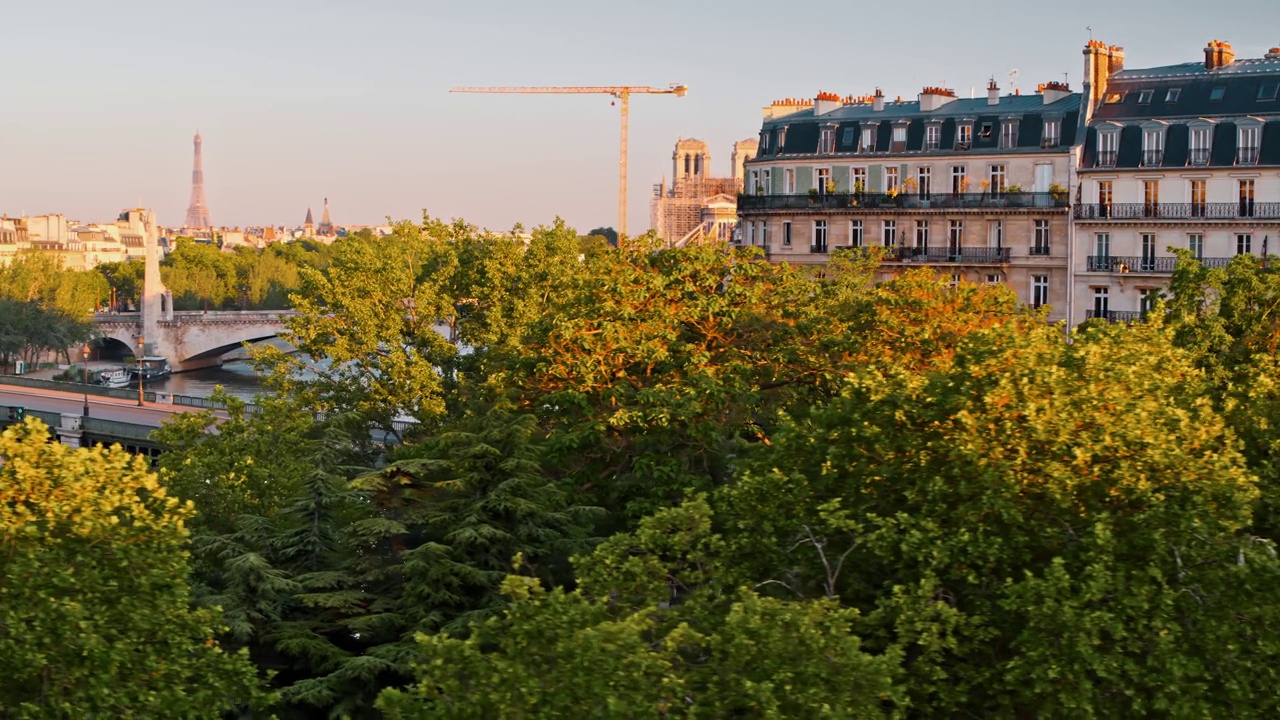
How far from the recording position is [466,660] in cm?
1549

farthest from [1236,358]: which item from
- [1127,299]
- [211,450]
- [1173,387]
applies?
[211,450]

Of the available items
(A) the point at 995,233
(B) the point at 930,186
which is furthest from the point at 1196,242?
(B) the point at 930,186

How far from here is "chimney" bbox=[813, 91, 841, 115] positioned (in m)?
48.0

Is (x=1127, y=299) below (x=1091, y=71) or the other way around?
below

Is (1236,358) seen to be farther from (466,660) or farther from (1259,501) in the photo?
(466,660)

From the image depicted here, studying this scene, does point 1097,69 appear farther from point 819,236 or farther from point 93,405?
point 93,405

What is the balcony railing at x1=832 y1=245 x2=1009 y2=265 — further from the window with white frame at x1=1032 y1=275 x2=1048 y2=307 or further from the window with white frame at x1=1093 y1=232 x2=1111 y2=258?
the window with white frame at x1=1093 y1=232 x2=1111 y2=258

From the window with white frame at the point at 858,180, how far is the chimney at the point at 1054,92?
209 inches

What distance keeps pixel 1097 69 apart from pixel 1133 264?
5.30 m

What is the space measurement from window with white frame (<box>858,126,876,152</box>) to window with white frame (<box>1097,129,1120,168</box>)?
648 cm

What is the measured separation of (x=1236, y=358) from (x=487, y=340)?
832 inches

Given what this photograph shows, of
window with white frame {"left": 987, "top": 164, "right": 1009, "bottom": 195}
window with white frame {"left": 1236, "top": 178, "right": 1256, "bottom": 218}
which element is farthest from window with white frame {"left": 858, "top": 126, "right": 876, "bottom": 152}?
window with white frame {"left": 1236, "top": 178, "right": 1256, "bottom": 218}

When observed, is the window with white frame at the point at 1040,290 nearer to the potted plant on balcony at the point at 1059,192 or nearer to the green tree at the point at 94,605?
the potted plant on balcony at the point at 1059,192

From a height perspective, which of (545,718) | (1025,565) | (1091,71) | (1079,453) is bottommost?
(545,718)
